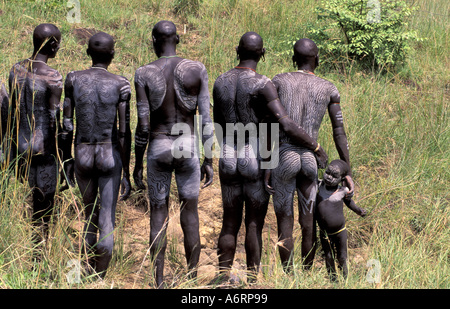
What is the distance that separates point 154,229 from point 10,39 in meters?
5.00

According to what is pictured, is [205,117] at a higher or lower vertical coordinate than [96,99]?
lower

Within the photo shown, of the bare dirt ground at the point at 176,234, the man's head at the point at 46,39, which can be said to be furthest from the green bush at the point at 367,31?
the man's head at the point at 46,39

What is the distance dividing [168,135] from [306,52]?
50.0 inches

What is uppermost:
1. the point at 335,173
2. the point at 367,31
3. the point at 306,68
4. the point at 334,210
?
the point at 367,31

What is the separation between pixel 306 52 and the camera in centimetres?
407

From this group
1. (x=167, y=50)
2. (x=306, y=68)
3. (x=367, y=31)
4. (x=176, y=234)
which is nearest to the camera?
(x=167, y=50)

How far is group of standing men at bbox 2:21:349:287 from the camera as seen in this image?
3871 millimetres

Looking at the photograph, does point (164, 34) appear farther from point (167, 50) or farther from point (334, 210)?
point (334, 210)

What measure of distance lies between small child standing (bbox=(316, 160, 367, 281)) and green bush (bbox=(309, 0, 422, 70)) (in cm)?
403

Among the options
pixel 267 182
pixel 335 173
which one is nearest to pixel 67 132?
pixel 267 182

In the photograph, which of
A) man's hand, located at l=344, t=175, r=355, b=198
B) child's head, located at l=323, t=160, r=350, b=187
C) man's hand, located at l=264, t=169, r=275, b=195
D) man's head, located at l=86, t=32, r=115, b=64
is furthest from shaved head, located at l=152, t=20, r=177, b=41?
man's hand, located at l=344, t=175, r=355, b=198

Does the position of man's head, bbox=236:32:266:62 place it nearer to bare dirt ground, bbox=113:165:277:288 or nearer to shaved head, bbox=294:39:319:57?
shaved head, bbox=294:39:319:57

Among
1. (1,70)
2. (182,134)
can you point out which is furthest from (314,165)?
(1,70)

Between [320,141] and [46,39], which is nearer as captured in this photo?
[46,39]
